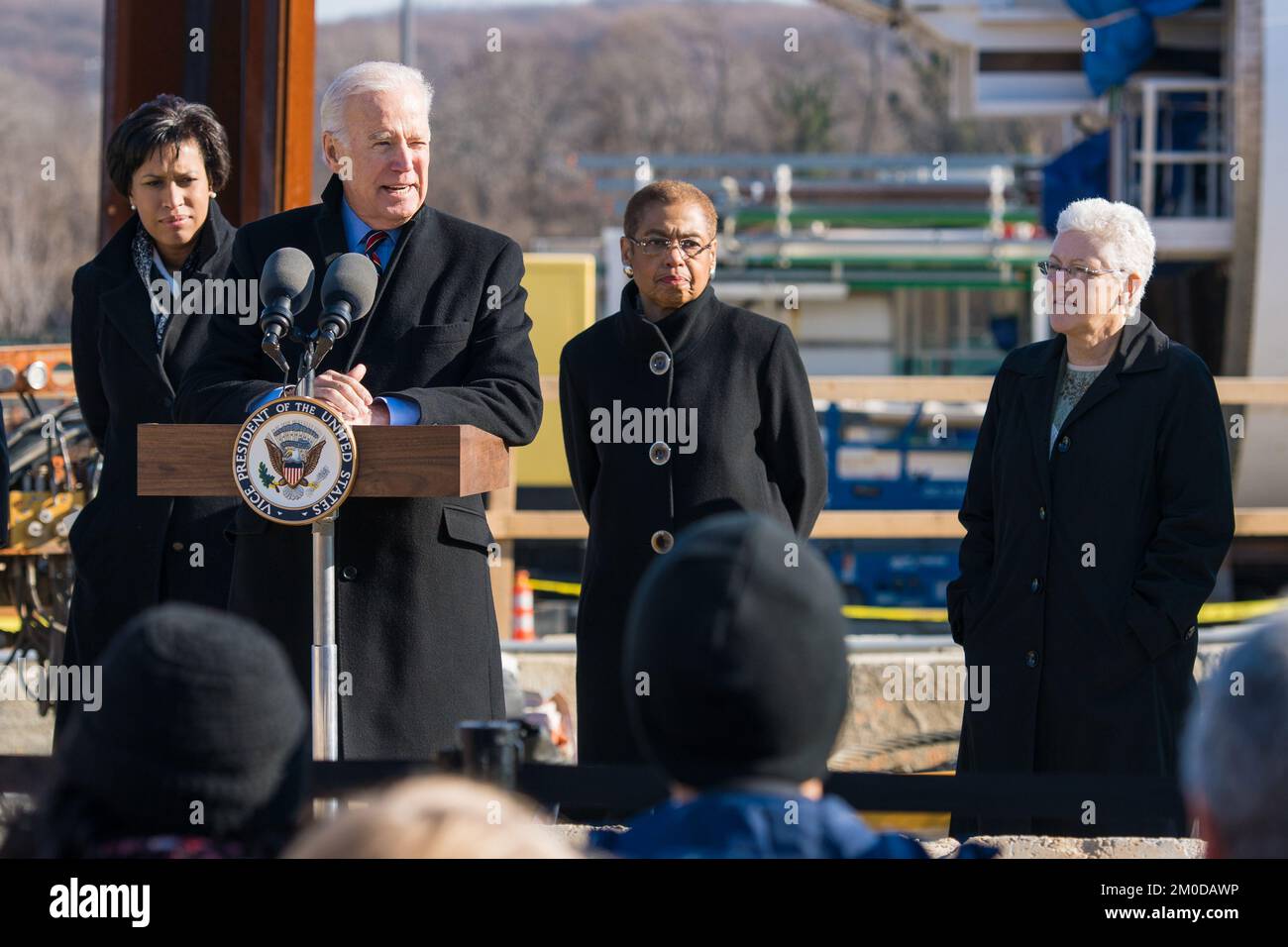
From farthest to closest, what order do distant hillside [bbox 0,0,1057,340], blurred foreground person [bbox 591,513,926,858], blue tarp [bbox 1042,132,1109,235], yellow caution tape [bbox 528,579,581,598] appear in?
distant hillside [bbox 0,0,1057,340] < blue tarp [bbox 1042,132,1109,235] < yellow caution tape [bbox 528,579,581,598] < blurred foreground person [bbox 591,513,926,858]

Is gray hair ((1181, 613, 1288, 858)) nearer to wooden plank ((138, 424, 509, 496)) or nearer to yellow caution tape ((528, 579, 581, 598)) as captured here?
wooden plank ((138, 424, 509, 496))

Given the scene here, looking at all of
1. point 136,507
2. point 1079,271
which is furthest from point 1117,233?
point 136,507

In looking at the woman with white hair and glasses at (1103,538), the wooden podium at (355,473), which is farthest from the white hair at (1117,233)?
the wooden podium at (355,473)

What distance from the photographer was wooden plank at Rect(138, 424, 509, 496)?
2.93 meters

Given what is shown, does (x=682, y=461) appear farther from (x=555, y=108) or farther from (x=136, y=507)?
(x=555, y=108)

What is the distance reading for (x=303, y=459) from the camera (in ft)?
9.50

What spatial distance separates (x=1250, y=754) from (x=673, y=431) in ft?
8.27

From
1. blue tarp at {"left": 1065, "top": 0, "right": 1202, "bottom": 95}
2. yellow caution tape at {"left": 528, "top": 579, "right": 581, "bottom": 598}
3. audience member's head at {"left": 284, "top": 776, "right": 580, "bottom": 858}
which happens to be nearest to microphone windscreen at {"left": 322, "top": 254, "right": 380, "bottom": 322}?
audience member's head at {"left": 284, "top": 776, "right": 580, "bottom": 858}

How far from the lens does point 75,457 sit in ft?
20.8

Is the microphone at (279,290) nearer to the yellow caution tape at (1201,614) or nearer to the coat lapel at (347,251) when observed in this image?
the coat lapel at (347,251)

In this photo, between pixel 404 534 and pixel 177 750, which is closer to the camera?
pixel 177 750

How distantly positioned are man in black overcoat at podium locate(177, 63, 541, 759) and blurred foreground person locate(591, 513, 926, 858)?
1.62m

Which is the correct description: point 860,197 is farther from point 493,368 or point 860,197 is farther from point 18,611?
point 493,368

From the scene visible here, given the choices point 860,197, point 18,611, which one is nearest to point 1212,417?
point 18,611
